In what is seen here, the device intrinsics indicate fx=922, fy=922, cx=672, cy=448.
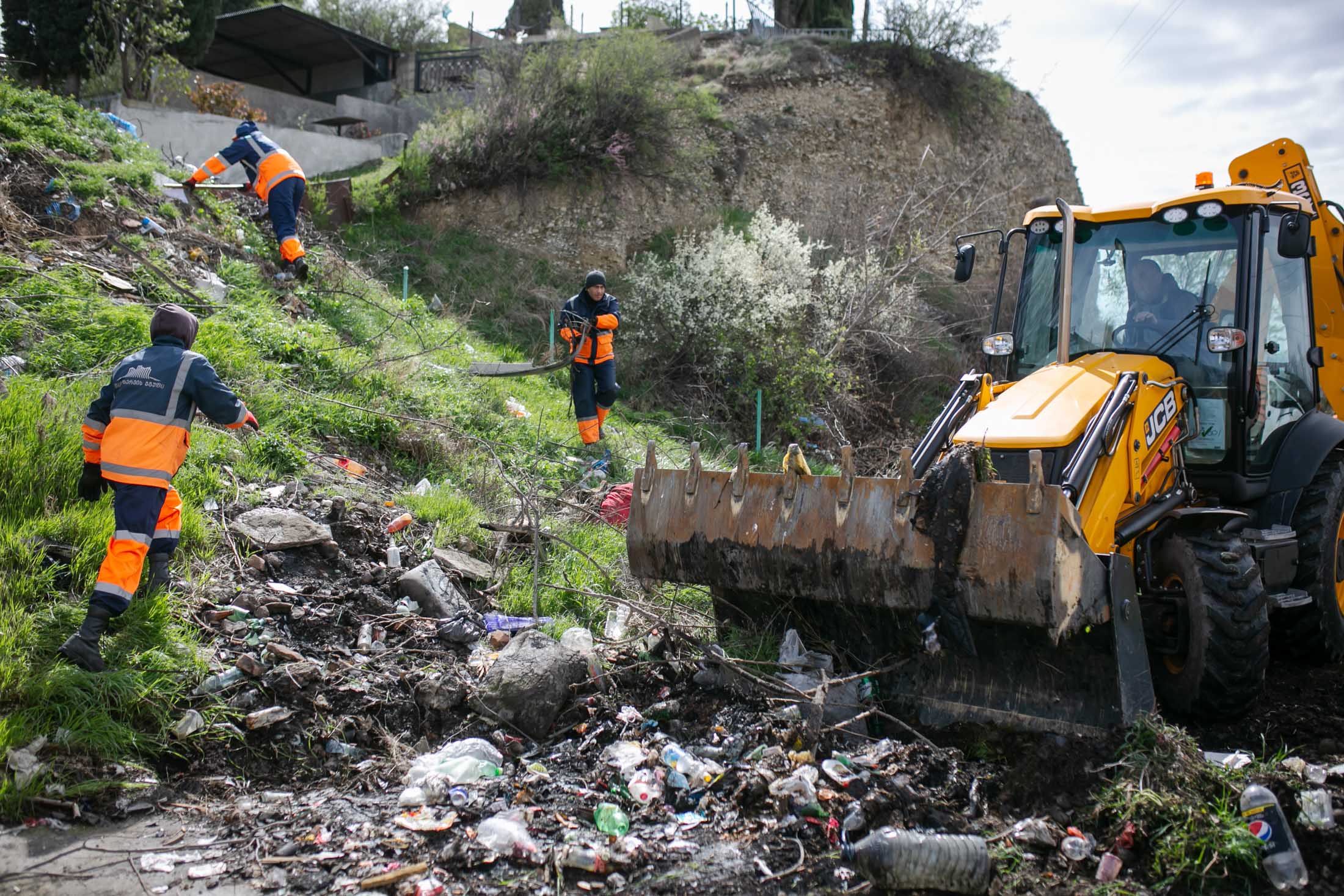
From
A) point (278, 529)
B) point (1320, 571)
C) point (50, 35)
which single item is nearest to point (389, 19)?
point (50, 35)

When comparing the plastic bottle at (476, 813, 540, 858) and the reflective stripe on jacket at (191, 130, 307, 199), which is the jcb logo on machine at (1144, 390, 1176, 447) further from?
the reflective stripe on jacket at (191, 130, 307, 199)

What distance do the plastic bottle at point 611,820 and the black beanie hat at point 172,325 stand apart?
3.07 m

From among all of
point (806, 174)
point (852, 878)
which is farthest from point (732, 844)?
point (806, 174)

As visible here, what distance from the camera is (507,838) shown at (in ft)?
11.0

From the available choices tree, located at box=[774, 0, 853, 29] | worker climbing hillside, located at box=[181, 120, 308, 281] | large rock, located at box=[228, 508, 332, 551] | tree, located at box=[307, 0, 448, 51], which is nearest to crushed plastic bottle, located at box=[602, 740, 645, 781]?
large rock, located at box=[228, 508, 332, 551]

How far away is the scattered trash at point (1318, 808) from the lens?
3.16 meters

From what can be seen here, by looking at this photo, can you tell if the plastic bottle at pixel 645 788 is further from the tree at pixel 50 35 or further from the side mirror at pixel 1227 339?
the tree at pixel 50 35

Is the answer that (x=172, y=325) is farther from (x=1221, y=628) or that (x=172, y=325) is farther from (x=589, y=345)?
(x=1221, y=628)

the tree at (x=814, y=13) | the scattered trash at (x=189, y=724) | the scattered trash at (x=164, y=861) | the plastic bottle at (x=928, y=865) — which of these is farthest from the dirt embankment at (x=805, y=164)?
the plastic bottle at (x=928, y=865)

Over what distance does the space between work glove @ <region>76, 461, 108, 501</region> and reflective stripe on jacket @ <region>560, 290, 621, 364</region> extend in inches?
199

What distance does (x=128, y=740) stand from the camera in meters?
3.88

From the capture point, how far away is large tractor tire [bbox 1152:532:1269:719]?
4023 mm

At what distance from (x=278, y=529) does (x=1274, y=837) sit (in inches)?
201

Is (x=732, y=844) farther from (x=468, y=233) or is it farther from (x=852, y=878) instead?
(x=468, y=233)
